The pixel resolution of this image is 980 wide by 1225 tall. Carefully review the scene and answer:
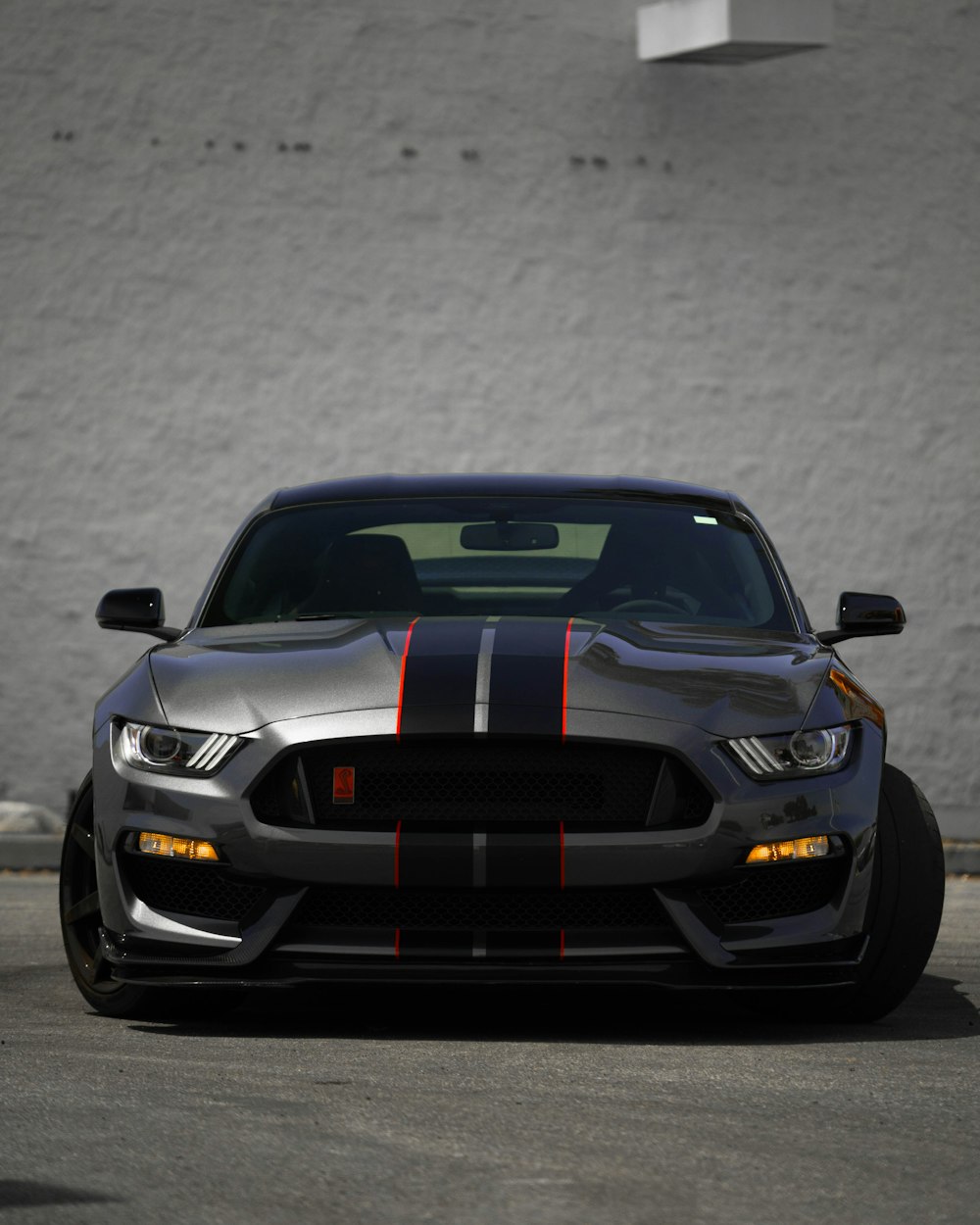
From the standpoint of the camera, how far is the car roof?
7.06 metres

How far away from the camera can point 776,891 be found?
211 inches

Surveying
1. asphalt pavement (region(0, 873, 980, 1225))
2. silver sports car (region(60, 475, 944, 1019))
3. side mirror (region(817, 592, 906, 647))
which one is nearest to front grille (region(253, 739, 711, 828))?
silver sports car (region(60, 475, 944, 1019))

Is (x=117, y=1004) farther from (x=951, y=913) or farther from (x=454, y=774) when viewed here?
(x=951, y=913)

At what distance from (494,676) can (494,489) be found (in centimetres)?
178

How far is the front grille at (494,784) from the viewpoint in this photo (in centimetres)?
526

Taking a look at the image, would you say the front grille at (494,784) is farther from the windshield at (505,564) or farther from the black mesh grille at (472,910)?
the windshield at (505,564)

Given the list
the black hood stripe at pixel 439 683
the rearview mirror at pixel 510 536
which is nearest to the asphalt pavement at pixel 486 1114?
the black hood stripe at pixel 439 683

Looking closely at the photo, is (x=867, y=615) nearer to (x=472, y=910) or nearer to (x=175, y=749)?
(x=472, y=910)

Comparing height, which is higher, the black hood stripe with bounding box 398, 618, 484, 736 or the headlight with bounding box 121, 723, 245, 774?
the black hood stripe with bounding box 398, 618, 484, 736

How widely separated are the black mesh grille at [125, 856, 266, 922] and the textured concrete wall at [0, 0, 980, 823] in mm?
8994

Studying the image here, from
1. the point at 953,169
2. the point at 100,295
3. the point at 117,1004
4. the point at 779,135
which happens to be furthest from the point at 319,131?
the point at 117,1004

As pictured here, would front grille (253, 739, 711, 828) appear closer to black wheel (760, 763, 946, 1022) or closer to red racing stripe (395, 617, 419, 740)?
red racing stripe (395, 617, 419, 740)

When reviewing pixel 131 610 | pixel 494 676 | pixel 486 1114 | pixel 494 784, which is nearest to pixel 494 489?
pixel 131 610

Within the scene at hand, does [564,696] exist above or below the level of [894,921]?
above
